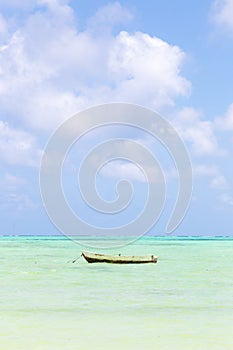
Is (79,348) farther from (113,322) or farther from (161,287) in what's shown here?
(161,287)

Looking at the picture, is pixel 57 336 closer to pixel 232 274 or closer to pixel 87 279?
pixel 87 279

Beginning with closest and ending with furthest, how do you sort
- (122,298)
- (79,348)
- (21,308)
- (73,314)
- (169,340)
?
(79,348)
(169,340)
(73,314)
(21,308)
(122,298)

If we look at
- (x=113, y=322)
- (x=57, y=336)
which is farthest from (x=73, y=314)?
(x=57, y=336)

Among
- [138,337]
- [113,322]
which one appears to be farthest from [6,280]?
[138,337]

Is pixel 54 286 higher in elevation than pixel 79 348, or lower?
higher

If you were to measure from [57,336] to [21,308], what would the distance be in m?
4.67

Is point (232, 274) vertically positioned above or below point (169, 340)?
above

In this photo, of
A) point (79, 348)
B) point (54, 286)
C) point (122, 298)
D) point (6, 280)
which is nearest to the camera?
point (79, 348)

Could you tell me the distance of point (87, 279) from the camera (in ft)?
89.1

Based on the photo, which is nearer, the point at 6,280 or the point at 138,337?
the point at 138,337

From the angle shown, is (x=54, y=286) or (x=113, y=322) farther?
(x=54, y=286)

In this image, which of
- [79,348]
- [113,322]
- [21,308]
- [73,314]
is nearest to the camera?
[79,348]

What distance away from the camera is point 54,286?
23.8 m

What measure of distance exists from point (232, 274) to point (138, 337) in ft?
63.6
